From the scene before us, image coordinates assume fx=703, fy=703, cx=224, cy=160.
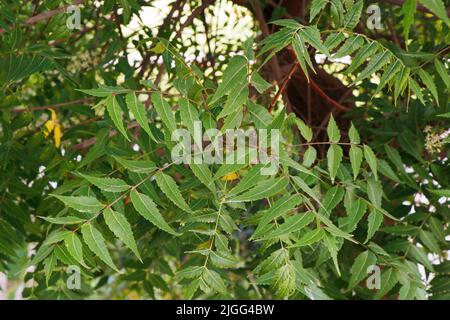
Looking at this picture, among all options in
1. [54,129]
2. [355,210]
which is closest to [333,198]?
[355,210]

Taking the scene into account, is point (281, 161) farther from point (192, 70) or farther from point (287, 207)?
point (192, 70)

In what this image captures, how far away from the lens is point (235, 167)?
1.13 metres

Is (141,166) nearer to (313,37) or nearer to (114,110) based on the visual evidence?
(114,110)

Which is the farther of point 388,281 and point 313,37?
point 388,281

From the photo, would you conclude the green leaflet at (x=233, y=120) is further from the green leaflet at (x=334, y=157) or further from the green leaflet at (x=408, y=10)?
the green leaflet at (x=408, y=10)

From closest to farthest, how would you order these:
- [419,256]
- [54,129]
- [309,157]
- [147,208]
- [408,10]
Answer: [408,10]
[147,208]
[309,157]
[419,256]
[54,129]

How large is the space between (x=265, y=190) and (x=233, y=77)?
0.66 ft

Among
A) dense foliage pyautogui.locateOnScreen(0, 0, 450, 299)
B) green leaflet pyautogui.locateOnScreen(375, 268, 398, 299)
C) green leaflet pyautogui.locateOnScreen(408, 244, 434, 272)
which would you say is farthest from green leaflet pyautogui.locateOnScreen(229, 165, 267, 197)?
green leaflet pyautogui.locateOnScreen(408, 244, 434, 272)

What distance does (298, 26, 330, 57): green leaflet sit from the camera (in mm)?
1156

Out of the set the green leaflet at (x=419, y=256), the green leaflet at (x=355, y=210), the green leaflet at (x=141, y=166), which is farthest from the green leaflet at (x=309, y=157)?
the green leaflet at (x=419, y=256)

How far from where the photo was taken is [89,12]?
8.43 feet

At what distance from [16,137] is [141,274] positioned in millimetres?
546
